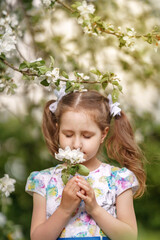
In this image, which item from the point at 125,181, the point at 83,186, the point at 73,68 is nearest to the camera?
the point at 83,186

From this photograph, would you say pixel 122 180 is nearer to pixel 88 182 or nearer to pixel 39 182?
pixel 88 182

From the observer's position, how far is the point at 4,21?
2.57 metres

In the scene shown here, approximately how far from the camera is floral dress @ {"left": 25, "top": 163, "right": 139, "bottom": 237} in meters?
2.20

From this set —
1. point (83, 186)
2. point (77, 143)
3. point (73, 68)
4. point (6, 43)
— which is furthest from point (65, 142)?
point (73, 68)

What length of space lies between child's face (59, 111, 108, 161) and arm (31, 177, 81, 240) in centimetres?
18

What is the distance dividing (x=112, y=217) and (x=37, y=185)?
0.42 m

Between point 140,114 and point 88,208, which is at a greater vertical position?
point 140,114

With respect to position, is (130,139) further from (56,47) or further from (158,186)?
(158,186)

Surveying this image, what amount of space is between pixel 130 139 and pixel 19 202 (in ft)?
8.80

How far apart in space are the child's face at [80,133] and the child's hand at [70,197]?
17 cm

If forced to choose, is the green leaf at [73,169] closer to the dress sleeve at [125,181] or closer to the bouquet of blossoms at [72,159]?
the bouquet of blossoms at [72,159]

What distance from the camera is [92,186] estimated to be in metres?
2.30

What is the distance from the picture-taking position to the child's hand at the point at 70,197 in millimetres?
2076

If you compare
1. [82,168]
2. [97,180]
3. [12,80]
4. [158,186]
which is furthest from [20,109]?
[82,168]
